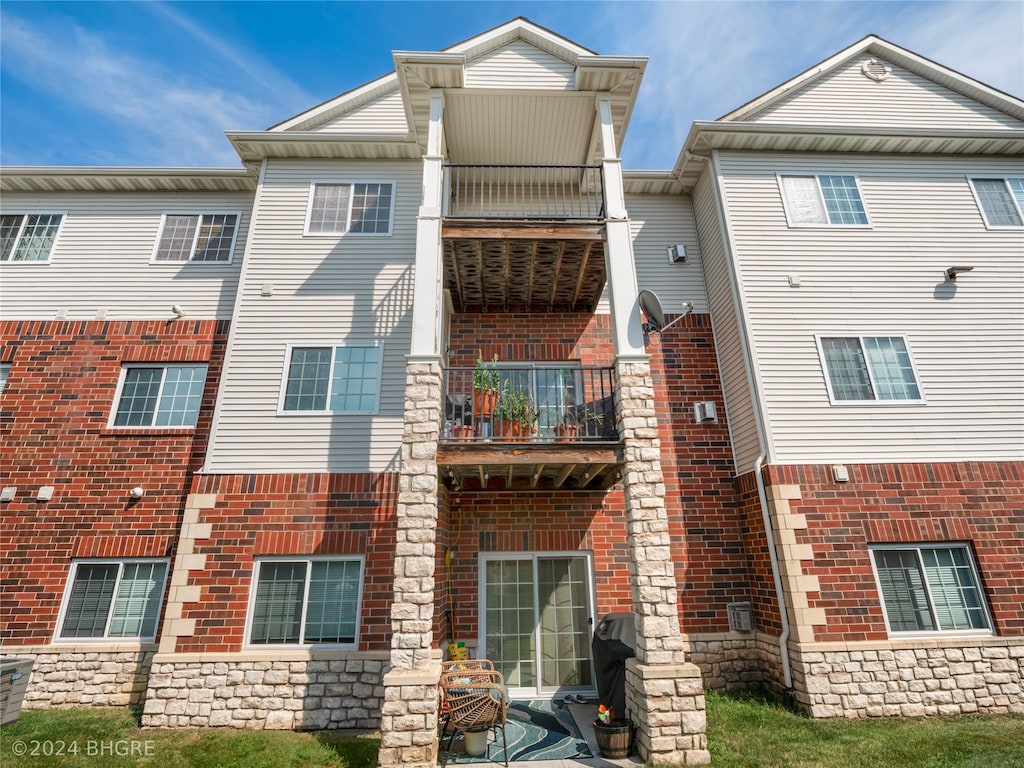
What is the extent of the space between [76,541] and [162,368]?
3.27 m

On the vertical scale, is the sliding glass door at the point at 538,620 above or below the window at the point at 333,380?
below

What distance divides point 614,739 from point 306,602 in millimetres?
4916

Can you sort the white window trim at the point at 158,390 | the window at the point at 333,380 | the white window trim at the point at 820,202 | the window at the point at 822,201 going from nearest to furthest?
the window at the point at 333,380 < the white window trim at the point at 158,390 < the white window trim at the point at 820,202 < the window at the point at 822,201

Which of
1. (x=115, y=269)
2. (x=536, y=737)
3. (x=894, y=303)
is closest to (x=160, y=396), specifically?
(x=115, y=269)

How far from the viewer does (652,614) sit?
19.8ft

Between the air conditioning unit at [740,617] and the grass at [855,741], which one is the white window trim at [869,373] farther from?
the grass at [855,741]

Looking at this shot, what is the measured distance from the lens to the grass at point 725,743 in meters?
5.49

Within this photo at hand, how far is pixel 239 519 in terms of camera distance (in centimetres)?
781

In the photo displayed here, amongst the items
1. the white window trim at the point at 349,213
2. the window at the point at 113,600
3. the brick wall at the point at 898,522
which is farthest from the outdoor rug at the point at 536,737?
the white window trim at the point at 349,213

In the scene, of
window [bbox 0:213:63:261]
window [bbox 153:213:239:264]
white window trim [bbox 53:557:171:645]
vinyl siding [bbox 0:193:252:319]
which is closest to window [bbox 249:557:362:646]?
white window trim [bbox 53:557:171:645]

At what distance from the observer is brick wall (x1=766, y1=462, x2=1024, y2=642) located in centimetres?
722

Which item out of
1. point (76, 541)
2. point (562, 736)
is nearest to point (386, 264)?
point (76, 541)

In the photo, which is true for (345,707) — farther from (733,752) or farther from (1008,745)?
(1008,745)

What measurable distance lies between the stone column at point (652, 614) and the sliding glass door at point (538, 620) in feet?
5.65
